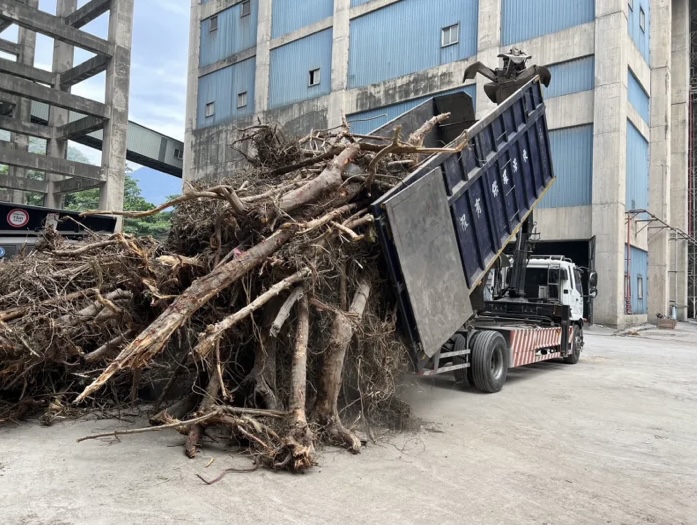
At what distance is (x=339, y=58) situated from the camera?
1030 inches

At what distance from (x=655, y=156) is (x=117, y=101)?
26.1m

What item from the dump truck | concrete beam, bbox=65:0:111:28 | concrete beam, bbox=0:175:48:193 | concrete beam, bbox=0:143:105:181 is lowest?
the dump truck

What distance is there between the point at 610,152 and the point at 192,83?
26157 mm

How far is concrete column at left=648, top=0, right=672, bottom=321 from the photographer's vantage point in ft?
83.3

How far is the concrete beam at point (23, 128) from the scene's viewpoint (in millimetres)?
21969

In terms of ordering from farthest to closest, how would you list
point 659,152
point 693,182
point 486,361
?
1. point 693,182
2. point 659,152
3. point 486,361

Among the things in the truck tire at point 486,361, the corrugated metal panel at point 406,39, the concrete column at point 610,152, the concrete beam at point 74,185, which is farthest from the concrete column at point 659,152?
the concrete beam at point 74,185

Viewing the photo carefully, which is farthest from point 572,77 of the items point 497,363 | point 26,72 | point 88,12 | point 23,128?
point 23,128

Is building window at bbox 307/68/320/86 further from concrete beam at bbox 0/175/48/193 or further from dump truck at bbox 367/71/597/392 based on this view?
dump truck at bbox 367/71/597/392

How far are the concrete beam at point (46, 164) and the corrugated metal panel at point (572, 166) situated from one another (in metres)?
18.5

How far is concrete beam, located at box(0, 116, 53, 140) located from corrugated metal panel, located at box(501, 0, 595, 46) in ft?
67.4

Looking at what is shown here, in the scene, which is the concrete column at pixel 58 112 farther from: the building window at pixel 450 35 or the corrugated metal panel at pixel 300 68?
the building window at pixel 450 35

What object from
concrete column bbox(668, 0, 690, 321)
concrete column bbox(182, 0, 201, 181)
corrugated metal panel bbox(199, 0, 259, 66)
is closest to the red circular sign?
concrete column bbox(182, 0, 201, 181)

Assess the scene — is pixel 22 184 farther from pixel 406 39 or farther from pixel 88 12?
pixel 406 39
